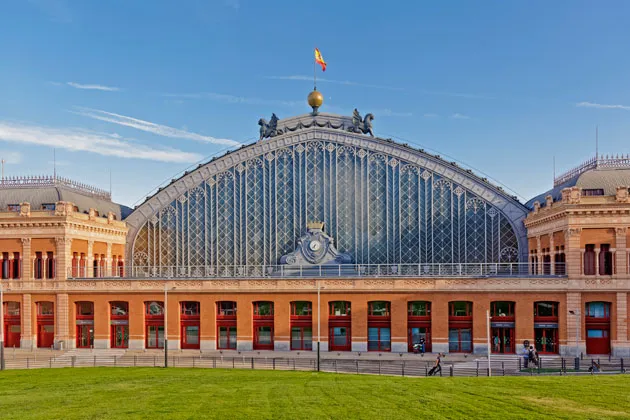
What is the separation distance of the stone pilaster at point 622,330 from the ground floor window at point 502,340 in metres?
9.41

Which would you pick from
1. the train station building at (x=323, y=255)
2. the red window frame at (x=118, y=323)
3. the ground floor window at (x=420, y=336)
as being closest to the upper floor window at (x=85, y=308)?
the train station building at (x=323, y=255)

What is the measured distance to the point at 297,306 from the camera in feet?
217

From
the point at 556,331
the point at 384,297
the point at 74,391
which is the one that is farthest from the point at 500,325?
the point at 74,391

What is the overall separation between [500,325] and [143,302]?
37758mm

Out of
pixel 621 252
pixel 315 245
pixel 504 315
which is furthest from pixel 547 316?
pixel 315 245

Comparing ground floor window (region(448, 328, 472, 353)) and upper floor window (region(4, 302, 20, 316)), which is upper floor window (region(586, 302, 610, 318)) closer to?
ground floor window (region(448, 328, 472, 353))

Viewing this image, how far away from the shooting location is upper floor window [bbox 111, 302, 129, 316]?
6912 cm

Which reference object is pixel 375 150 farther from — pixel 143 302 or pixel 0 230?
pixel 0 230

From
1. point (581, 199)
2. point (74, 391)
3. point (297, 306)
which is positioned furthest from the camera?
point (297, 306)

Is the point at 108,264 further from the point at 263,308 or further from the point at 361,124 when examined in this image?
the point at 361,124

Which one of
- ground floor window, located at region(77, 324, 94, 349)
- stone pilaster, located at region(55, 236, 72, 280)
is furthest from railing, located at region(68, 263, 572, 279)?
ground floor window, located at region(77, 324, 94, 349)

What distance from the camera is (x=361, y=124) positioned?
253 ft

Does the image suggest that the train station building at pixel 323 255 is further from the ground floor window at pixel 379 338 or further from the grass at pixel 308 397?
the grass at pixel 308 397

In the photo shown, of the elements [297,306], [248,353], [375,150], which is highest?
[375,150]
